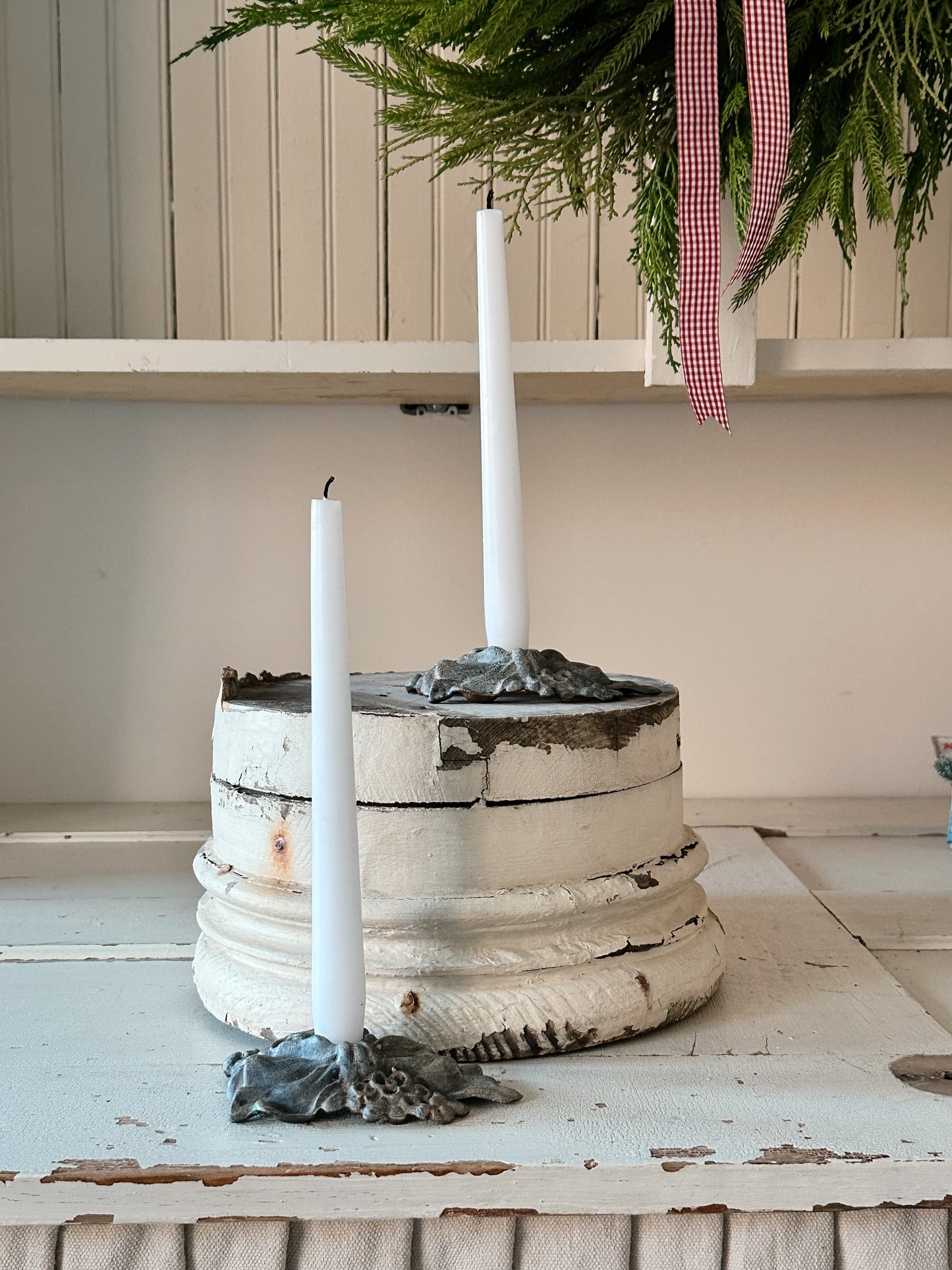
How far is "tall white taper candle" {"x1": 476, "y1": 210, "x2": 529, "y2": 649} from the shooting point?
48 cm

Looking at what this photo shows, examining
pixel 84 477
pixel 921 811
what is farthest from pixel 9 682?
pixel 921 811

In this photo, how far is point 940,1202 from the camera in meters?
0.37

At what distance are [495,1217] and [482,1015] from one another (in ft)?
0.23

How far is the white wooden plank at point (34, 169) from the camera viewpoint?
0.85 metres

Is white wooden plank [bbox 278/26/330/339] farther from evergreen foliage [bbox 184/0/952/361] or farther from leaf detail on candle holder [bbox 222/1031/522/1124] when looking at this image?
leaf detail on candle holder [bbox 222/1031/522/1124]

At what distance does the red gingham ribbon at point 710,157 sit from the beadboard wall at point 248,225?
331 mm

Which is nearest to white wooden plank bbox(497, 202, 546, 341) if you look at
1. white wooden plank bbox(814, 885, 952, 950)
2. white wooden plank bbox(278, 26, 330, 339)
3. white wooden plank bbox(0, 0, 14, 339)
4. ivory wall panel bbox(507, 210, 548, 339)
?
ivory wall panel bbox(507, 210, 548, 339)

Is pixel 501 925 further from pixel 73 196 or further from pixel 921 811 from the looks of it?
pixel 73 196

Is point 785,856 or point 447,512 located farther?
point 447,512

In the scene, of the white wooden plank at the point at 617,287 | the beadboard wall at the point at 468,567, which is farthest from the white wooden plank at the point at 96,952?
the white wooden plank at the point at 617,287

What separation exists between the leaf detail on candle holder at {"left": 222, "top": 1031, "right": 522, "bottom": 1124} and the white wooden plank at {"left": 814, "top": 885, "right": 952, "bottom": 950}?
0.91 feet

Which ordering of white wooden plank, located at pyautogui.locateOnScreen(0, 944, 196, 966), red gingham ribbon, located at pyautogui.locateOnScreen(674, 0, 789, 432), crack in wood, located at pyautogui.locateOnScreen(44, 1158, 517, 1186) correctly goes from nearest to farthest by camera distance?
crack in wood, located at pyautogui.locateOnScreen(44, 1158, 517, 1186) → red gingham ribbon, located at pyautogui.locateOnScreen(674, 0, 789, 432) → white wooden plank, located at pyautogui.locateOnScreen(0, 944, 196, 966)

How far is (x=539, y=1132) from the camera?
0.39 meters

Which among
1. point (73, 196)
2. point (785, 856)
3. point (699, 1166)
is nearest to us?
point (699, 1166)
